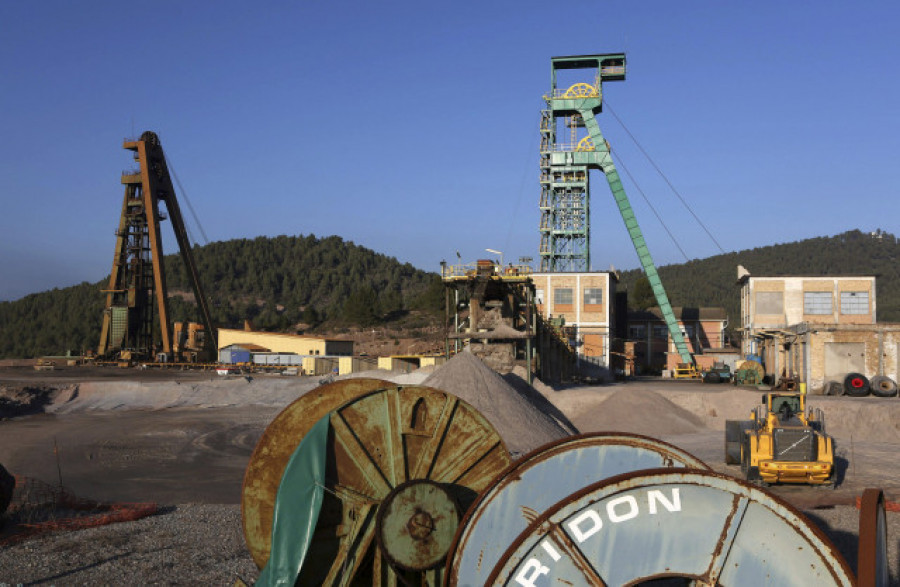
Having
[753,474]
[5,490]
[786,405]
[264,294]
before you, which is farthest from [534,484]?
[264,294]

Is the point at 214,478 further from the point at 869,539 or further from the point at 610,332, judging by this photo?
the point at 610,332

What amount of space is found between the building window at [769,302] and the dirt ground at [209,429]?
20.6 meters

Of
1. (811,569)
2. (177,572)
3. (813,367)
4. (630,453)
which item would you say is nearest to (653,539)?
(811,569)

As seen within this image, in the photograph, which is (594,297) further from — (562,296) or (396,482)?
(396,482)

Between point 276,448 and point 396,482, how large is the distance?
1.43m

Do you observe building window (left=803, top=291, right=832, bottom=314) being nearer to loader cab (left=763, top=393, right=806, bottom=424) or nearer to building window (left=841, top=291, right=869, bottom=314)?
building window (left=841, top=291, right=869, bottom=314)

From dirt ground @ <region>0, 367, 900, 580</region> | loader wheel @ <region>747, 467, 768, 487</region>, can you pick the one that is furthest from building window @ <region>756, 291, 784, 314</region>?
loader wheel @ <region>747, 467, 768, 487</region>

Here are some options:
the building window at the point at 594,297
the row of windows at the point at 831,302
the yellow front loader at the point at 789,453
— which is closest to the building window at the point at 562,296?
the building window at the point at 594,297

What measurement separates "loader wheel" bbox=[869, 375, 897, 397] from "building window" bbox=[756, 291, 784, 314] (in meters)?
18.3

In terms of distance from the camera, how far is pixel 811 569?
361cm

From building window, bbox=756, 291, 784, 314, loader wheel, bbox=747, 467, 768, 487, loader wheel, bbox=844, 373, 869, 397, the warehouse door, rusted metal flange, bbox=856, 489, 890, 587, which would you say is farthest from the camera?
building window, bbox=756, 291, 784, 314

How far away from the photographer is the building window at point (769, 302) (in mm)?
57625

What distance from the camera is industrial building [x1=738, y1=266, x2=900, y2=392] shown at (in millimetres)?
42562

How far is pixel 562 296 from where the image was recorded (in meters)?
61.3
